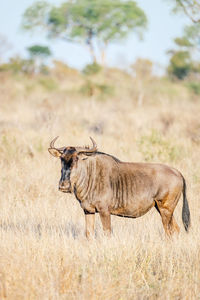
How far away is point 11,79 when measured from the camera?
28750 mm

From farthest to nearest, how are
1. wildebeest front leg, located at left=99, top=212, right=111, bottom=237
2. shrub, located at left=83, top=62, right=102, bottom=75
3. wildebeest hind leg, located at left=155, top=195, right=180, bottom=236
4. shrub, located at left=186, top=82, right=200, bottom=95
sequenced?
shrub, located at left=186, top=82, right=200, bottom=95 < shrub, located at left=83, top=62, right=102, bottom=75 < wildebeest hind leg, located at left=155, top=195, right=180, bottom=236 < wildebeest front leg, located at left=99, top=212, right=111, bottom=237

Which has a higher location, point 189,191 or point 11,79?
point 11,79

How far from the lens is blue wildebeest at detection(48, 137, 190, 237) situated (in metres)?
5.30

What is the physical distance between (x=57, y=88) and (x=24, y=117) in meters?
13.2

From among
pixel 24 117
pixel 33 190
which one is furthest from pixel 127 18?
pixel 33 190

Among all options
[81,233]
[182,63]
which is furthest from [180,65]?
[81,233]

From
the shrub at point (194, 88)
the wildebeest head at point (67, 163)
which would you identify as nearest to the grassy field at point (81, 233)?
the wildebeest head at point (67, 163)

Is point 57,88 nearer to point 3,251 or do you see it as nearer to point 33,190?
point 33,190

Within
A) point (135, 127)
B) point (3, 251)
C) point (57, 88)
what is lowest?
point (3, 251)

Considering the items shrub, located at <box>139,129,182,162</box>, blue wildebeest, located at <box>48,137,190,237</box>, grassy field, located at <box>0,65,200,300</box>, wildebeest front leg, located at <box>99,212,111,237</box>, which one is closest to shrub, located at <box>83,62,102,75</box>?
grassy field, located at <box>0,65,200,300</box>

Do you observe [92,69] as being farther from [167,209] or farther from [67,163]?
[67,163]

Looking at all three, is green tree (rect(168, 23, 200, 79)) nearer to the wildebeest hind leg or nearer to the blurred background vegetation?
the blurred background vegetation

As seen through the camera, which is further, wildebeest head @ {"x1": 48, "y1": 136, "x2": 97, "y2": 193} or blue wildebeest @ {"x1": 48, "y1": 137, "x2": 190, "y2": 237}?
blue wildebeest @ {"x1": 48, "y1": 137, "x2": 190, "y2": 237}

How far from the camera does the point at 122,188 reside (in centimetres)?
547
